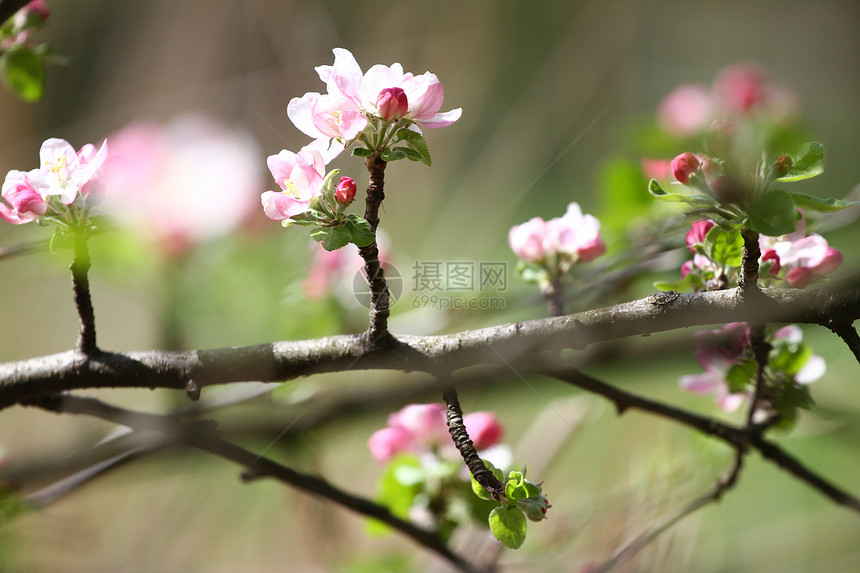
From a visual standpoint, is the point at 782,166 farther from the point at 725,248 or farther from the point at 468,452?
the point at 468,452

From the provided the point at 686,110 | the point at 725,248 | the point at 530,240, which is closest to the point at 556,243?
the point at 530,240

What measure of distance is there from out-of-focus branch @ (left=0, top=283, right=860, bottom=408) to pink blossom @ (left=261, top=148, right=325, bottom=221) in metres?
0.07

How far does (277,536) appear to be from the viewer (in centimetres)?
127

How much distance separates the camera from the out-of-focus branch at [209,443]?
41 centimetres

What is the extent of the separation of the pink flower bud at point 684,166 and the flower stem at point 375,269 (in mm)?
137

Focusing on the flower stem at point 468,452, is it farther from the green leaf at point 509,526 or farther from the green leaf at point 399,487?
the green leaf at point 399,487

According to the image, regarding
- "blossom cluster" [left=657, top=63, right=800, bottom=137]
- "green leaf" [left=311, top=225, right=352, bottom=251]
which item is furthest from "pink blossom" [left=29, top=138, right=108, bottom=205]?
"blossom cluster" [left=657, top=63, right=800, bottom=137]

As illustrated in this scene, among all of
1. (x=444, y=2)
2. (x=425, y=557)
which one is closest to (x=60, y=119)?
(x=444, y=2)

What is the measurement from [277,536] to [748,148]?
3.82 ft

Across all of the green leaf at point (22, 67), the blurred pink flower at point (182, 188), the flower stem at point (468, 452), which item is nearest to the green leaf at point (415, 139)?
the flower stem at point (468, 452)

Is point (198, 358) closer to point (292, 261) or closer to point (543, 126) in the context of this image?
point (292, 261)

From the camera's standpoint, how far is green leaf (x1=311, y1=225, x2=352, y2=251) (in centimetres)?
32

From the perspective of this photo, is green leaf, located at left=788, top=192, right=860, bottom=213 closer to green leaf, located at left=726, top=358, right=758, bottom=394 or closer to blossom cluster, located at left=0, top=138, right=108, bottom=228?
green leaf, located at left=726, top=358, right=758, bottom=394

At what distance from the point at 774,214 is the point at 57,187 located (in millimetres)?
337
